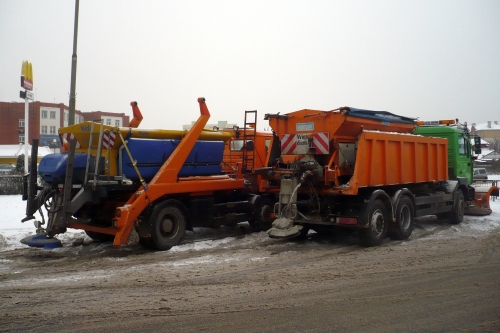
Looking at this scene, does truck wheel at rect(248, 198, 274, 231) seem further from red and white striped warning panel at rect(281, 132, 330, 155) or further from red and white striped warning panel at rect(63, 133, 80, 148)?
red and white striped warning panel at rect(63, 133, 80, 148)

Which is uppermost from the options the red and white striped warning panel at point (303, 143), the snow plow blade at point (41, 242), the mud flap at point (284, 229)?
the red and white striped warning panel at point (303, 143)

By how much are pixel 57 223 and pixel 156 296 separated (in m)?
3.72

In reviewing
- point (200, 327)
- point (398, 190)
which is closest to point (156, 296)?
point (200, 327)

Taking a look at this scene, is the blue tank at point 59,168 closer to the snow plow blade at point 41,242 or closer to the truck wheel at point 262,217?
the snow plow blade at point 41,242

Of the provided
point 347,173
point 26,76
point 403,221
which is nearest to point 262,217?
point 347,173

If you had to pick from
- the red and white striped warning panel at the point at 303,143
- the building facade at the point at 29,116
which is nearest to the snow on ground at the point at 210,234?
the red and white striped warning panel at the point at 303,143

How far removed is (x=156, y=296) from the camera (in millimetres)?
6145

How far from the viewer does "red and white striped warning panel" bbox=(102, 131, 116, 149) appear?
938 centimetres

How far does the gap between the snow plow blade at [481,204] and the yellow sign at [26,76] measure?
617 inches

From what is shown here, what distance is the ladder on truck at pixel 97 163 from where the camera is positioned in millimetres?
9070

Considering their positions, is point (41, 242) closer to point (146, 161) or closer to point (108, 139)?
point (108, 139)

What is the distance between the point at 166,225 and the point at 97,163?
1857 millimetres

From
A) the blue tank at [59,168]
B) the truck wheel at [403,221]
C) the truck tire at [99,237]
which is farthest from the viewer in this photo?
the truck wheel at [403,221]

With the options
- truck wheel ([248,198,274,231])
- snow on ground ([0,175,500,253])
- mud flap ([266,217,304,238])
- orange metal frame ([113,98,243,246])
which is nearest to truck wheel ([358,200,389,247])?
mud flap ([266,217,304,238])
